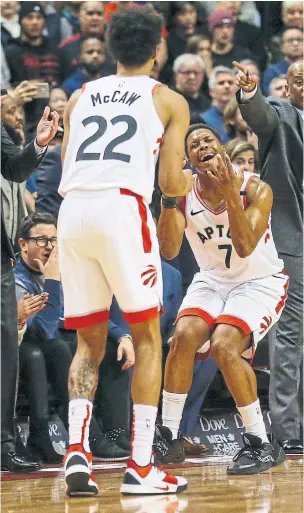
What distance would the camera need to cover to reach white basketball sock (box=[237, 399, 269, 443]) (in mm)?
5738

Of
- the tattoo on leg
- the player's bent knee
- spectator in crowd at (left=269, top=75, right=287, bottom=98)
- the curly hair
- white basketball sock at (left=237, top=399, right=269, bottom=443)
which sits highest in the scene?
the curly hair

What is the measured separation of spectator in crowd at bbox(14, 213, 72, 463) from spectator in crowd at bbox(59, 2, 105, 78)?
13.8ft

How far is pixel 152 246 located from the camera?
4793 mm

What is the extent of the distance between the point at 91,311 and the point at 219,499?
106 centimetres

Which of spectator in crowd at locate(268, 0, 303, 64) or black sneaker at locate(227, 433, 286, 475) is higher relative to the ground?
spectator in crowd at locate(268, 0, 303, 64)

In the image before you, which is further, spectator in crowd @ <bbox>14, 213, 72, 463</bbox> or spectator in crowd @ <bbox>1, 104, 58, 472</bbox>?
spectator in crowd @ <bbox>14, 213, 72, 463</bbox>

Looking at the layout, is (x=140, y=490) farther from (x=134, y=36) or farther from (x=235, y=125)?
(x=235, y=125)

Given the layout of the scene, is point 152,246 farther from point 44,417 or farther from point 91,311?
point 44,417

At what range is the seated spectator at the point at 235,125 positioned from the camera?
869 cm

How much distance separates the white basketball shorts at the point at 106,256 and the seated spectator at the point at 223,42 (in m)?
6.86

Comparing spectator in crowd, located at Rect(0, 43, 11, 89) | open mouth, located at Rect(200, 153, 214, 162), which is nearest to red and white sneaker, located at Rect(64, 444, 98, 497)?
open mouth, located at Rect(200, 153, 214, 162)

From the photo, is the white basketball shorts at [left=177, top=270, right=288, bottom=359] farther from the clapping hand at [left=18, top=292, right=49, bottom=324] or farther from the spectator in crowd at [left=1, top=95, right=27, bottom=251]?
the spectator in crowd at [left=1, top=95, right=27, bottom=251]

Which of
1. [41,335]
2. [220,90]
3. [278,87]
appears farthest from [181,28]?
[41,335]

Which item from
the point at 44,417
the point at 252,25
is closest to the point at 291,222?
the point at 44,417
